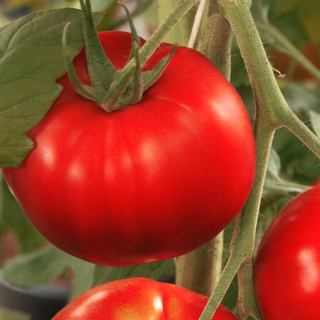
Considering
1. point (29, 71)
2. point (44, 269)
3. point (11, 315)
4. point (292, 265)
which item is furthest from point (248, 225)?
point (11, 315)

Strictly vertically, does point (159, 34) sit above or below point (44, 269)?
above

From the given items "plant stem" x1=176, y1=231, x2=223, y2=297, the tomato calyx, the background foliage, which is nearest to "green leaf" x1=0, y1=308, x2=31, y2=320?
the background foliage

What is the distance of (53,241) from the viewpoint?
0.75 feet

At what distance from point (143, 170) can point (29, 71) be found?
0.27 ft

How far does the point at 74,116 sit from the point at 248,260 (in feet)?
0.44


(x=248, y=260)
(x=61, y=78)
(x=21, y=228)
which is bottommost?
(x=21, y=228)

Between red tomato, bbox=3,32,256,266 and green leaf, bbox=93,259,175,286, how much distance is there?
0.61 ft

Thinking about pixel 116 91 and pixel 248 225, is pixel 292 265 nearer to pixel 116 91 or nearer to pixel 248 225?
pixel 248 225

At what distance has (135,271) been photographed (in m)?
0.42

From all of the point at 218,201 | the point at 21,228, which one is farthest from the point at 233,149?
the point at 21,228

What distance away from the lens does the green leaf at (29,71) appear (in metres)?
0.22

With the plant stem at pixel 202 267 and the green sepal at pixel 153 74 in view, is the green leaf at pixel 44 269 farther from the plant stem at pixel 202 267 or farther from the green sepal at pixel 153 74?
the green sepal at pixel 153 74

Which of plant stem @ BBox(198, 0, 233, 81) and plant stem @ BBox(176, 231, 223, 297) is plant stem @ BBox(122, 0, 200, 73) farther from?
plant stem @ BBox(176, 231, 223, 297)

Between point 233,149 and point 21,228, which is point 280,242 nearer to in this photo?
point 233,149
